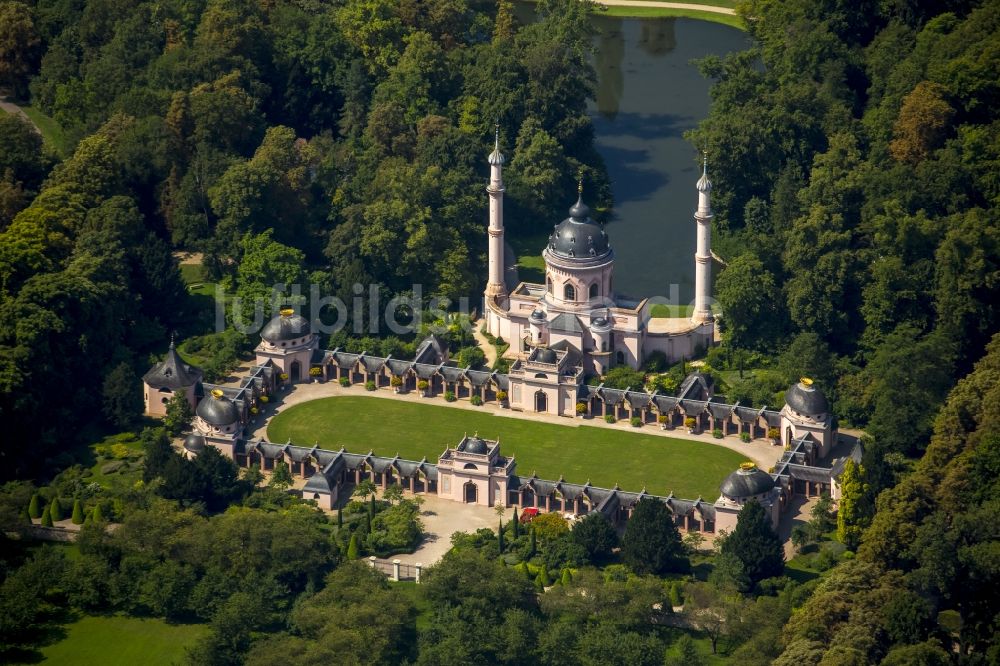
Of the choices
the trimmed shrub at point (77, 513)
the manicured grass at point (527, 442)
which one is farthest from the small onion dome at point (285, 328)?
the trimmed shrub at point (77, 513)

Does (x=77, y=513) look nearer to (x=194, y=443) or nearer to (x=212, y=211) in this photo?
(x=194, y=443)

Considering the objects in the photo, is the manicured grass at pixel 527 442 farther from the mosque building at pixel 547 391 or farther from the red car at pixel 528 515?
the red car at pixel 528 515

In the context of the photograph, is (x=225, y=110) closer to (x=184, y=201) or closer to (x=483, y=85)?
(x=184, y=201)

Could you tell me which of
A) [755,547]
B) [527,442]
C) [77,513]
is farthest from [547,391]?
[77,513]

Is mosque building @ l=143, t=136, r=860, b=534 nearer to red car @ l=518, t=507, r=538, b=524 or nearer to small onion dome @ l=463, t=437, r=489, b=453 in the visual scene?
small onion dome @ l=463, t=437, r=489, b=453

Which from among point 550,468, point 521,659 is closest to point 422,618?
point 521,659

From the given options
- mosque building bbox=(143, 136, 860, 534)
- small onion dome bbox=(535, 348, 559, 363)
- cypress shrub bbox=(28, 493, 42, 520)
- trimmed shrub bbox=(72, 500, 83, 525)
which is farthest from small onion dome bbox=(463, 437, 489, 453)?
cypress shrub bbox=(28, 493, 42, 520)
